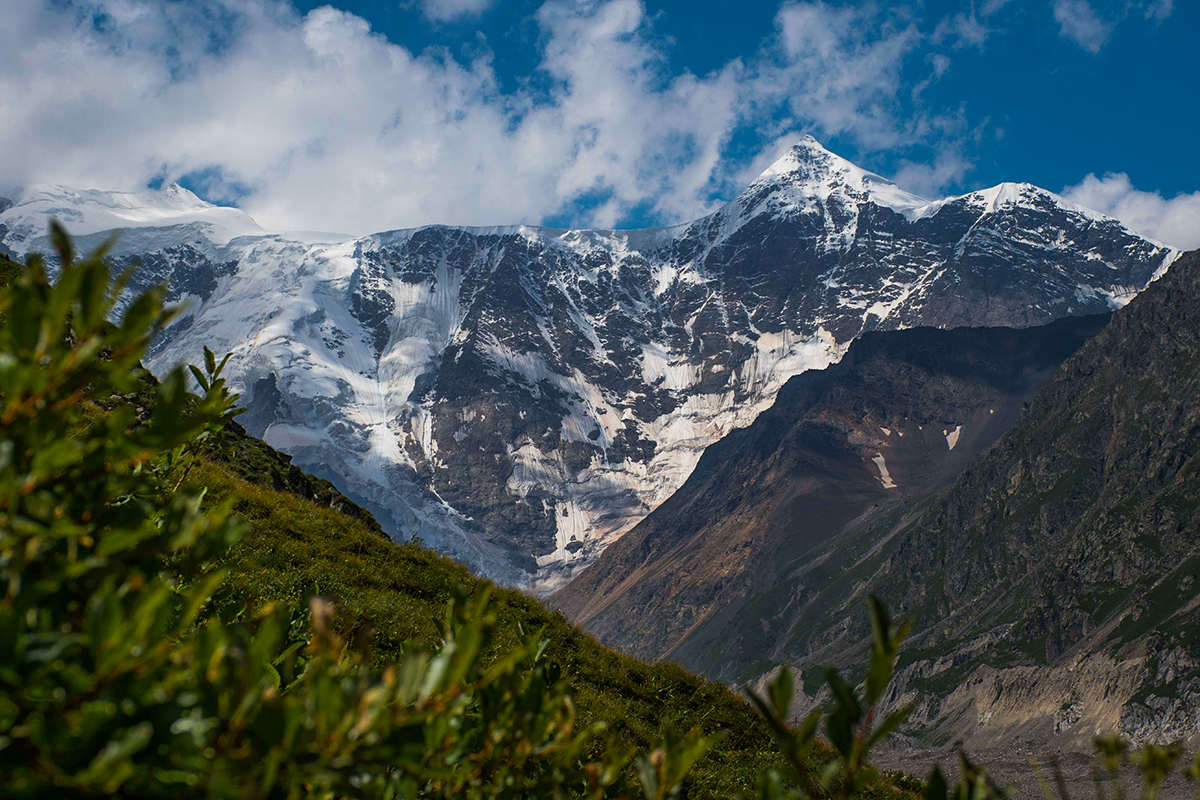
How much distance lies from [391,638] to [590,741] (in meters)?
2.92

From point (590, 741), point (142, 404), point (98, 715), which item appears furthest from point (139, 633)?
point (142, 404)

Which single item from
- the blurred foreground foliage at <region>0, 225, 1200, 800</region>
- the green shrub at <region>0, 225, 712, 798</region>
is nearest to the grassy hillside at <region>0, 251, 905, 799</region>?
the blurred foreground foliage at <region>0, 225, 1200, 800</region>

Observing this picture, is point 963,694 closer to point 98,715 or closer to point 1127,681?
point 1127,681

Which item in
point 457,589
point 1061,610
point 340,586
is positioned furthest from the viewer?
point 1061,610

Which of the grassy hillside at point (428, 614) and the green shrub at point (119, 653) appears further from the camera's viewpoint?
the grassy hillside at point (428, 614)

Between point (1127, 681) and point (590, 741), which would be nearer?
Answer: point (590, 741)

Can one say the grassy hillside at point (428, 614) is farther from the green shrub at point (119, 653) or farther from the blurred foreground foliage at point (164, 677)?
the green shrub at point (119, 653)

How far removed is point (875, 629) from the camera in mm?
1508

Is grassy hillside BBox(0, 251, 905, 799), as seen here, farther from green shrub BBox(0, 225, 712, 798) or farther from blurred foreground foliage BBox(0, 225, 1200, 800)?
green shrub BBox(0, 225, 712, 798)

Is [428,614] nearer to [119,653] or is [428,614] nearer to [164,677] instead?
[164,677]

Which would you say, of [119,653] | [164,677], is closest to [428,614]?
[164,677]

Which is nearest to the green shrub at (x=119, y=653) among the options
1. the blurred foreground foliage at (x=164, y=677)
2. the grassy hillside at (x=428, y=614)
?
the blurred foreground foliage at (x=164, y=677)

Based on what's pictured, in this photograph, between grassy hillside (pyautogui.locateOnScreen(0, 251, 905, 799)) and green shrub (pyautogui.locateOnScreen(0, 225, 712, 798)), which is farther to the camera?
grassy hillside (pyautogui.locateOnScreen(0, 251, 905, 799))

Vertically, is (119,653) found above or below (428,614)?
above
